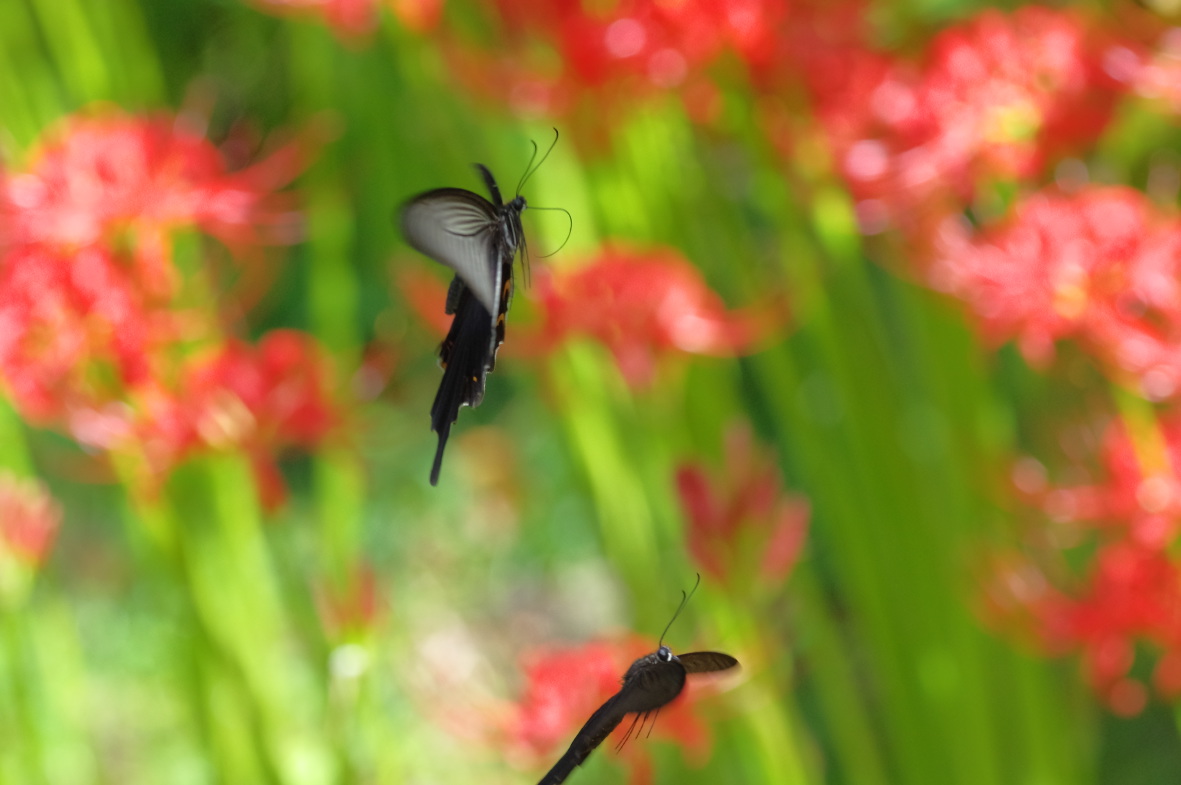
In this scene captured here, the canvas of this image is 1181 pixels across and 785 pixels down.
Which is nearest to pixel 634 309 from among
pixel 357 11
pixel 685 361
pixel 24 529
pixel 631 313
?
pixel 631 313

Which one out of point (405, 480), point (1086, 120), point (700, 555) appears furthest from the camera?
point (405, 480)

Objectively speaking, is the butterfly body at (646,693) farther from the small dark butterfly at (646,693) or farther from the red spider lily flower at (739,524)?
the red spider lily flower at (739,524)

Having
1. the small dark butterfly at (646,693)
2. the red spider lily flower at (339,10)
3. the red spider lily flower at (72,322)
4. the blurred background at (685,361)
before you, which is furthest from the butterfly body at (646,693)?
the red spider lily flower at (339,10)

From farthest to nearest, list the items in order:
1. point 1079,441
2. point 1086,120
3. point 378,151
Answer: point 378,151 → point 1079,441 → point 1086,120

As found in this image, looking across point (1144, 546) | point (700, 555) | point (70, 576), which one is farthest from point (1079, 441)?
point (70, 576)

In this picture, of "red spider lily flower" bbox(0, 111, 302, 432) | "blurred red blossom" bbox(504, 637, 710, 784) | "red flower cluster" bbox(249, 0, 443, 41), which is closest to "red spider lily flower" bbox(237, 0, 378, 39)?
"red flower cluster" bbox(249, 0, 443, 41)

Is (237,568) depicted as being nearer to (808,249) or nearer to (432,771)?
(808,249)
